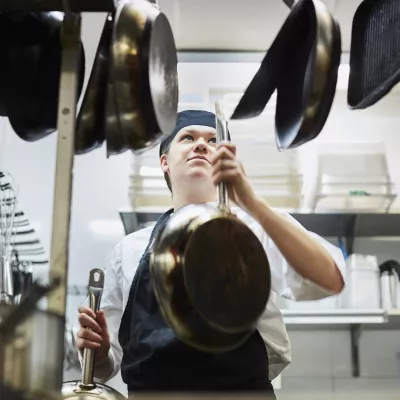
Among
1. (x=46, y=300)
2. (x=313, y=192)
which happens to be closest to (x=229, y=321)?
(x=46, y=300)

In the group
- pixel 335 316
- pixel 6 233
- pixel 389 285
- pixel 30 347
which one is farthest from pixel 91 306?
pixel 389 285

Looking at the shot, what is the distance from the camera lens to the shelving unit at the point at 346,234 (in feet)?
6.40

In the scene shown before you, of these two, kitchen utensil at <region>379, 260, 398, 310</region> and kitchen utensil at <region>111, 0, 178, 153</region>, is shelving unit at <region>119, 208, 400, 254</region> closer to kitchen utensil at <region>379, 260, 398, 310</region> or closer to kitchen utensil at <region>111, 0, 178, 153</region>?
kitchen utensil at <region>379, 260, 398, 310</region>

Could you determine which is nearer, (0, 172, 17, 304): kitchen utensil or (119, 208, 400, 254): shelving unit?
(0, 172, 17, 304): kitchen utensil

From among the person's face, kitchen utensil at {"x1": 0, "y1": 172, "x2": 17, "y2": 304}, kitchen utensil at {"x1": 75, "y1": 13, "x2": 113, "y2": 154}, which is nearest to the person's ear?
the person's face

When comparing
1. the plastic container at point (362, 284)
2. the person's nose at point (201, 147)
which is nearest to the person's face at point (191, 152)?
the person's nose at point (201, 147)

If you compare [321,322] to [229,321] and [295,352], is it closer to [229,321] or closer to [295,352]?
[295,352]

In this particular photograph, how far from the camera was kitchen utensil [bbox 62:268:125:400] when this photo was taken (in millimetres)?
969

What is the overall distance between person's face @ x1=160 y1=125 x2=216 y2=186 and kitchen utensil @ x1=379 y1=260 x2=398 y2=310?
94cm

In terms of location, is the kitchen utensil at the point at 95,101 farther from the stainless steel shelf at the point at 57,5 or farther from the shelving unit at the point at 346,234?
the shelving unit at the point at 346,234

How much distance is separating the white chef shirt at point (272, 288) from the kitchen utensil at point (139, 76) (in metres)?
0.36

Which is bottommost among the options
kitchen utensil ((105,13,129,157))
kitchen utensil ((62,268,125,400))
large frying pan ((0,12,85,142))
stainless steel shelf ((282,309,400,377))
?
stainless steel shelf ((282,309,400,377))

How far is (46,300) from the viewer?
63 centimetres

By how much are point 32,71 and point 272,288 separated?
1.85 ft
